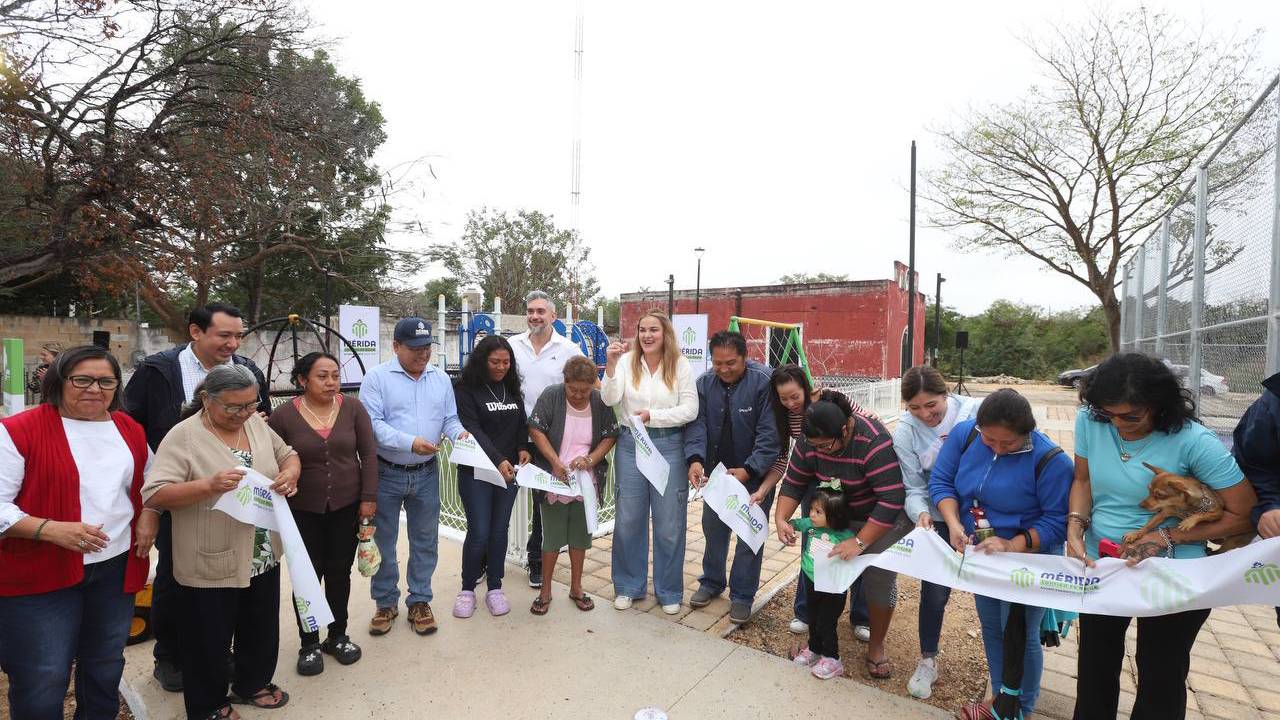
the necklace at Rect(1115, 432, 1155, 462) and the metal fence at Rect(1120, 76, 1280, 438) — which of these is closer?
the necklace at Rect(1115, 432, 1155, 462)

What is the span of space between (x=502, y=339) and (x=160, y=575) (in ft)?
6.72

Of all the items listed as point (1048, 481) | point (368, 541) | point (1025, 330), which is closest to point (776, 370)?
point (1048, 481)

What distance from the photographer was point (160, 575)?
2.98 meters

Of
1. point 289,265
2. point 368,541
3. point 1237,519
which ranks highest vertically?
point 289,265

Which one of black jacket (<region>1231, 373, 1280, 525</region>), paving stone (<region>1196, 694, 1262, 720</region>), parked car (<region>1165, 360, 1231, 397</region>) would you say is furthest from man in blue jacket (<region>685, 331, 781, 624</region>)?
parked car (<region>1165, 360, 1231, 397</region>)

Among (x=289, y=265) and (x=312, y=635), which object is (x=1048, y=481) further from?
(x=289, y=265)

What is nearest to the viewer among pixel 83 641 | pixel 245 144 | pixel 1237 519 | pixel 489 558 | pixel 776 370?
pixel 1237 519

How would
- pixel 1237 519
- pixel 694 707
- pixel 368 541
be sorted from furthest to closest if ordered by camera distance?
1. pixel 368 541
2. pixel 694 707
3. pixel 1237 519

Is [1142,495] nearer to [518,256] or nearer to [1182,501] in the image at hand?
[1182,501]

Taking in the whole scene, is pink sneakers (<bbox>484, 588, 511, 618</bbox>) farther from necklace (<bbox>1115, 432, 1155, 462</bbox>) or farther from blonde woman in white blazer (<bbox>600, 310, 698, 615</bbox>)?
necklace (<bbox>1115, 432, 1155, 462</bbox>)

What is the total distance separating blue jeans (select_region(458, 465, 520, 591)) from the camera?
3.82 m

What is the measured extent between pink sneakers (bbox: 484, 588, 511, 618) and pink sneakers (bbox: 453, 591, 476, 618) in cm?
10

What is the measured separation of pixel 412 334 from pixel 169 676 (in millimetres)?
2043

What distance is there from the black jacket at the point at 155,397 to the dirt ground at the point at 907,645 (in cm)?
306
